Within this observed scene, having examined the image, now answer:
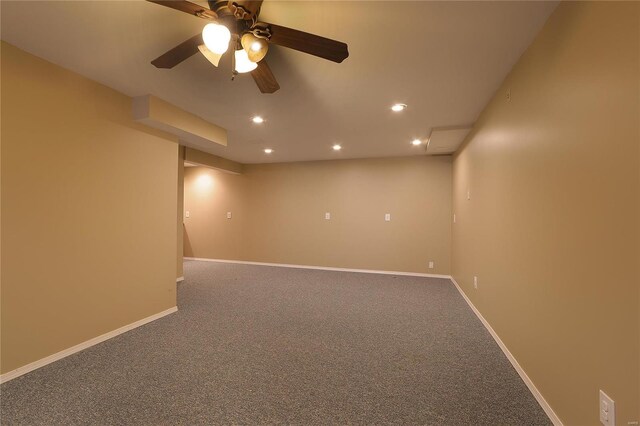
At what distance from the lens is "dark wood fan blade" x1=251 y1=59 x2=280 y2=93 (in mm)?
1782

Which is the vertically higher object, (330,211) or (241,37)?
(241,37)

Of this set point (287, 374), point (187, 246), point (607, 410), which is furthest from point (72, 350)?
point (187, 246)

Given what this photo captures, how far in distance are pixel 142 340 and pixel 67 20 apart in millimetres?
2543

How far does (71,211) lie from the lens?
2281 millimetres

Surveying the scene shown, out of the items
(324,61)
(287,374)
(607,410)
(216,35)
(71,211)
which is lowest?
(287,374)

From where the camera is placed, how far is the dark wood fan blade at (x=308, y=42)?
142cm

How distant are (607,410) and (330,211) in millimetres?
4861

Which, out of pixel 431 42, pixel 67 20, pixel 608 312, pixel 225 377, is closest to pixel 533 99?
pixel 431 42

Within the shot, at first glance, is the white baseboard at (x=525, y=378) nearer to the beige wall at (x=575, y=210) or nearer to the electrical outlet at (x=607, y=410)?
the beige wall at (x=575, y=210)

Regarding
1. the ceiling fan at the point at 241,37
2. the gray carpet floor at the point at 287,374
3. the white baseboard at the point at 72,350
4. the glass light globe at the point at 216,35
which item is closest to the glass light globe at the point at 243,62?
the ceiling fan at the point at 241,37

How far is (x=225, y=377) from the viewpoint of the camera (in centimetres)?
196

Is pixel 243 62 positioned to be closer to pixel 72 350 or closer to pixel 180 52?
pixel 180 52

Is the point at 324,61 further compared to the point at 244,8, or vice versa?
the point at 324,61

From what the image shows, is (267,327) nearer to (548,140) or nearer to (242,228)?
(548,140)
